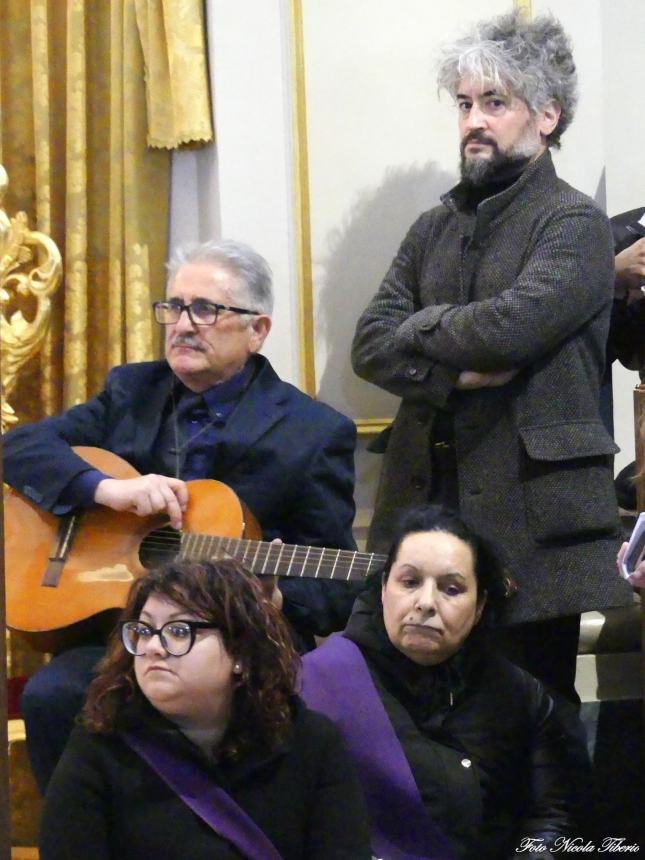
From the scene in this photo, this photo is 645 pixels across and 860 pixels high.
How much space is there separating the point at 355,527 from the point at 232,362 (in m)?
0.65

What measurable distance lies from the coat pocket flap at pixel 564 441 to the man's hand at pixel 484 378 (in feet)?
0.34

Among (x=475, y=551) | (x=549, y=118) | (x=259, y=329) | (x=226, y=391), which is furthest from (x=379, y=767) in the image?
(x=549, y=118)

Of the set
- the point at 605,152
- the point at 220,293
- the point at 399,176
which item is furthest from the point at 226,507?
the point at 605,152

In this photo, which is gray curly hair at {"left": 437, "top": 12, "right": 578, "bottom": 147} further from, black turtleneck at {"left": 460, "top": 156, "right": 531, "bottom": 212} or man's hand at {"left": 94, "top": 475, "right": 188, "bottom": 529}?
man's hand at {"left": 94, "top": 475, "right": 188, "bottom": 529}

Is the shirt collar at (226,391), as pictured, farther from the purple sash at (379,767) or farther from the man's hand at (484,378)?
the purple sash at (379,767)

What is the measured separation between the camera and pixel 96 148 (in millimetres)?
3492

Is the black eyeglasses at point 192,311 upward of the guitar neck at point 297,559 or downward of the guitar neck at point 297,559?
upward

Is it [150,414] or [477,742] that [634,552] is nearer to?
[477,742]

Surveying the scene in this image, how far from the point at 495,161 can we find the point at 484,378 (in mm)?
463

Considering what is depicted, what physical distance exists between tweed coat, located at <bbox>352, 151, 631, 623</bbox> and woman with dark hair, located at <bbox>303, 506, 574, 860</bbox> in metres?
0.25

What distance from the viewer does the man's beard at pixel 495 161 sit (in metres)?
2.81

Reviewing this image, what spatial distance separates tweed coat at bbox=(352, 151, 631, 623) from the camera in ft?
8.61

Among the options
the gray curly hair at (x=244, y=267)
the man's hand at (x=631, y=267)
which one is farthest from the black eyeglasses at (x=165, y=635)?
the man's hand at (x=631, y=267)

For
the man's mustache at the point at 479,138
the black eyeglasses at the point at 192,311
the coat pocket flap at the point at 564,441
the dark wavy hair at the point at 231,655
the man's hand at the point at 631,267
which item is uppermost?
the man's mustache at the point at 479,138
